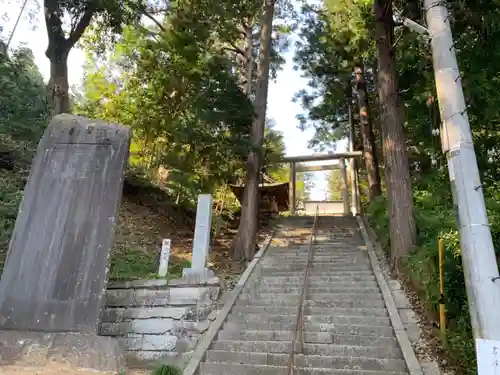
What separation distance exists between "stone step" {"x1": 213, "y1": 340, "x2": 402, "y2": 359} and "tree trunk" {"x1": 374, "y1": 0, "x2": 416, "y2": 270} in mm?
3033

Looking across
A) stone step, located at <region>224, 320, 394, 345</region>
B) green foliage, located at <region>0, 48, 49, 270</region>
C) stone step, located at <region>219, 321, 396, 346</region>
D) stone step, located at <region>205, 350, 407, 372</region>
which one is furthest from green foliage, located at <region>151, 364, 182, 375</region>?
green foliage, located at <region>0, 48, 49, 270</region>

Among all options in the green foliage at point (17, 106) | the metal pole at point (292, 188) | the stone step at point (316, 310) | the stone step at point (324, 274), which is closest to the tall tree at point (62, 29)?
the green foliage at point (17, 106)

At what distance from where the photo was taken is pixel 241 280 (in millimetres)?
8344

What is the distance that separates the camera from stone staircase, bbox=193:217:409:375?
5508 millimetres

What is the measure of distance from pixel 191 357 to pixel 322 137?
15.5m

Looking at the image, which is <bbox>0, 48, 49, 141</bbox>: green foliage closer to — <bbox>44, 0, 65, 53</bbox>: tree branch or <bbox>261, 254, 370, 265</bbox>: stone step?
<bbox>44, 0, 65, 53</bbox>: tree branch

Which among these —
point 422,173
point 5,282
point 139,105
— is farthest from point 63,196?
point 422,173

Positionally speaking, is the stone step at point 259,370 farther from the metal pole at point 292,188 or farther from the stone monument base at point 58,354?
the metal pole at point 292,188

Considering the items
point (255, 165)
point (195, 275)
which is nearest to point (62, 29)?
point (255, 165)

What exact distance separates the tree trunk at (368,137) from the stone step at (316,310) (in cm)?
814

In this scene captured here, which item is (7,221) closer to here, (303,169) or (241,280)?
(241,280)

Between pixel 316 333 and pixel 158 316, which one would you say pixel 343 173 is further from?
pixel 158 316

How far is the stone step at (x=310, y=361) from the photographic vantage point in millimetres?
5344

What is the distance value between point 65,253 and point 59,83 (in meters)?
7.00
